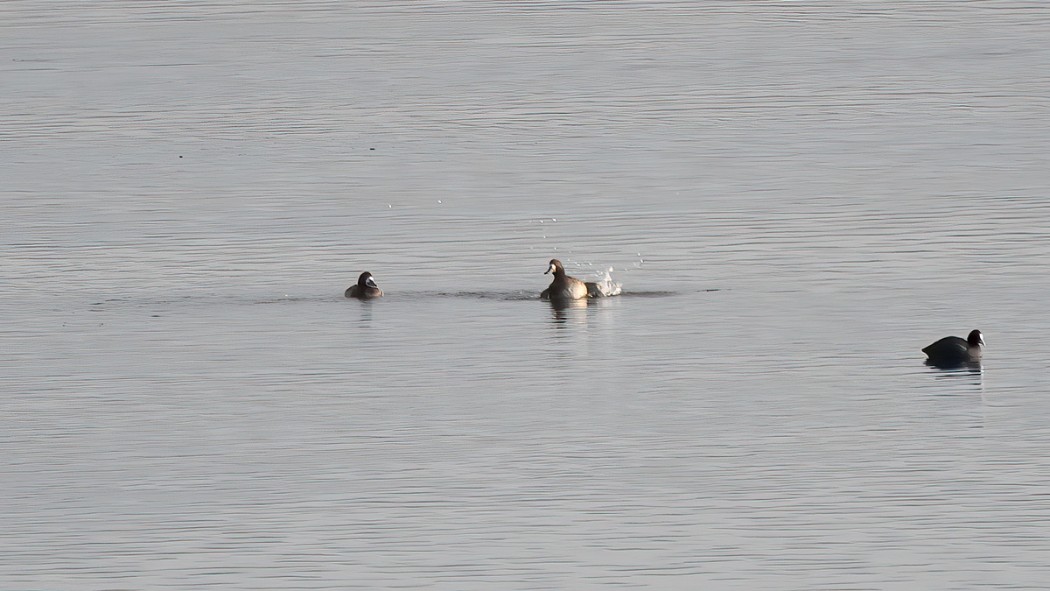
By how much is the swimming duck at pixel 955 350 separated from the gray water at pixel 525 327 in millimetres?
143

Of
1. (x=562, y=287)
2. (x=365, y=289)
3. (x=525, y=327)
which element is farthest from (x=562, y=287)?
(x=365, y=289)

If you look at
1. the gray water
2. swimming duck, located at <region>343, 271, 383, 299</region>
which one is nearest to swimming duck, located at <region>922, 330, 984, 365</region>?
the gray water

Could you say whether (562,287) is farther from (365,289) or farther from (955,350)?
(955,350)

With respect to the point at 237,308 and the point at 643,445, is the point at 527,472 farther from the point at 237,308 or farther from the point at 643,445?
the point at 237,308

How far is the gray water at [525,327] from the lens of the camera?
15734mm

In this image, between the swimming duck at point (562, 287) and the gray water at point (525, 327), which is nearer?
the gray water at point (525, 327)

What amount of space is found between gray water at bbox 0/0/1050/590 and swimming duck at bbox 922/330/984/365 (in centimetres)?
14

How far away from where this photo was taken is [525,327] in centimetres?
2466

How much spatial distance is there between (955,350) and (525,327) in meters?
4.93

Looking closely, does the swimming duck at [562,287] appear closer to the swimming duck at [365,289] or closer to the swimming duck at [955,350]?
the swimming duck at [365,289]

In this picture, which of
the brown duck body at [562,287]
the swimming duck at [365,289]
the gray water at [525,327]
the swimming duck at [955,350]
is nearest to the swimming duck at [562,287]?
the brown duck body at [562,287]

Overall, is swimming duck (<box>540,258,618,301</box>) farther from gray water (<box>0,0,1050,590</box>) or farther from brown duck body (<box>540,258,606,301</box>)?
gray water (<box>0,0,1050,590</box>)

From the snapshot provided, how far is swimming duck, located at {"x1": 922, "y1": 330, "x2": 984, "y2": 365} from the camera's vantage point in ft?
70.3

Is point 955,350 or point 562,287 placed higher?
point 562,287
